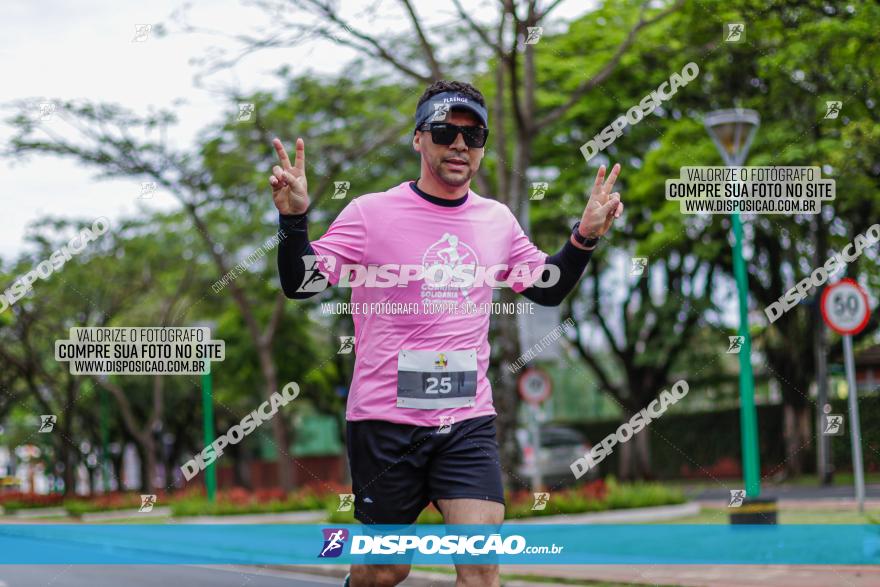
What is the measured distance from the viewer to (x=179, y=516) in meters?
20.8

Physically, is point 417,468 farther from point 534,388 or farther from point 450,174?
point 534,388

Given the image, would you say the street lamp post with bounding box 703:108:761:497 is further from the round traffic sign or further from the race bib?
the race bib

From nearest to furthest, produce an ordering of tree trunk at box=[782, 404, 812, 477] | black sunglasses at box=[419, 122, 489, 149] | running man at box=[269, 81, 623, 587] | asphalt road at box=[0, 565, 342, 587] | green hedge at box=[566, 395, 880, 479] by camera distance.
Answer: running man at box=[269, 81, 623, 587]
black sunglasses at box=[419, 122, 489, 149]
asphalt road at box=[0, 565, 342, 587]
tree trunk at box=[782, 404, 812, 477]
green hedge at box=[566, 395, 880, 479]

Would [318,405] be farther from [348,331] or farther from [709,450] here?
[709,450]

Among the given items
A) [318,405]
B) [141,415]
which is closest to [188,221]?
[318,405]

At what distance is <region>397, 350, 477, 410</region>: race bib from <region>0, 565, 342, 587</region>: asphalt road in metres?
5.86

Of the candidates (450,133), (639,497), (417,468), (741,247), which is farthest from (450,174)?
(639,497)

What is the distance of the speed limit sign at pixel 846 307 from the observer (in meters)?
10.6

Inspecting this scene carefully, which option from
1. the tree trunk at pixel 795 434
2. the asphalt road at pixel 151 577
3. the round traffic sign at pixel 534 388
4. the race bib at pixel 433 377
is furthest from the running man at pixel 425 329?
the tree trunk at pixel 795 434

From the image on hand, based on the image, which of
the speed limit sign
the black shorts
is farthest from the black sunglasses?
the speed limit sign

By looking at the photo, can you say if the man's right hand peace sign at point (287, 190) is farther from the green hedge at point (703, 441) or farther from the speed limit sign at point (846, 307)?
the green hedge at point (703, 441)

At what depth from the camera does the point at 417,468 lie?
4133 millimetres

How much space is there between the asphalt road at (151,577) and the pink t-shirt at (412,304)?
19.1 ft

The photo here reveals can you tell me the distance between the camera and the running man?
4062 mm
